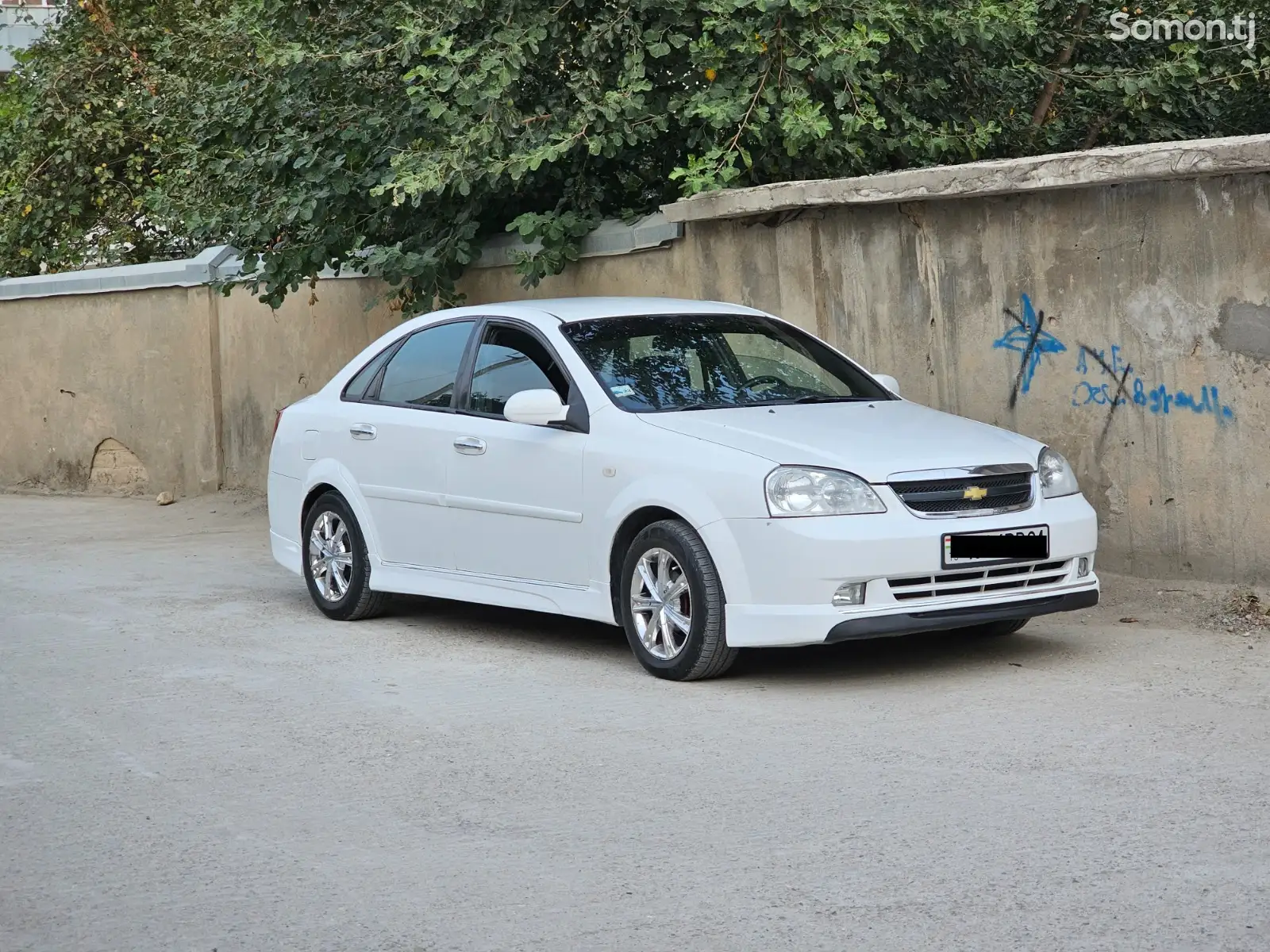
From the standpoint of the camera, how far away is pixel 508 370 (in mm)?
8477

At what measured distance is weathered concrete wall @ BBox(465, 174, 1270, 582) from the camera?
855cm

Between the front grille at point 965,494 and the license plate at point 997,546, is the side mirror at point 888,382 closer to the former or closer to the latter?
the front grille at point 965,494

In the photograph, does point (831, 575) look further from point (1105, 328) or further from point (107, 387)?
point (107, 387)

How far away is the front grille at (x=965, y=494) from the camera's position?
708 centimetres

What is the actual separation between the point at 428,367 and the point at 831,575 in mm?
2901

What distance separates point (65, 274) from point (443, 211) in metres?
6.69

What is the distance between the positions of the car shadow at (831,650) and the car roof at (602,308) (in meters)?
1.55

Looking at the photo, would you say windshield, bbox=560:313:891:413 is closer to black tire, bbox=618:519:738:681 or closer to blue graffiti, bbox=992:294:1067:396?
black tire, bbox=618:519:738:681

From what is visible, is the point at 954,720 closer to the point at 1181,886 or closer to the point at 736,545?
the point at 736,545

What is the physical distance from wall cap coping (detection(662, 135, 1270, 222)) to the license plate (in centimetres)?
213

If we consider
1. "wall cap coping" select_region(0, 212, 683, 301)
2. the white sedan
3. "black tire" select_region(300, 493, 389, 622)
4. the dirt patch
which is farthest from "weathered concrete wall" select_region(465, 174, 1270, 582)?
the dirt patch

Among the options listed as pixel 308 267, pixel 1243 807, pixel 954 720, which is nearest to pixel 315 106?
pixel 308 267

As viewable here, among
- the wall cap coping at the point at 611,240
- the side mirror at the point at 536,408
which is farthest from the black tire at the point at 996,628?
the wall cap coping at the point at 611,240

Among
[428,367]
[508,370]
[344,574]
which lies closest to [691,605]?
[508,370]
